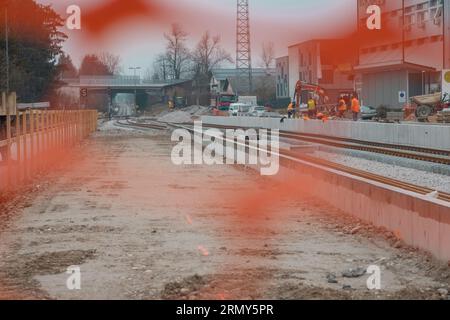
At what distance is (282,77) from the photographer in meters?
128

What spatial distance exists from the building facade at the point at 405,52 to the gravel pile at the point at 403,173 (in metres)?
38.7

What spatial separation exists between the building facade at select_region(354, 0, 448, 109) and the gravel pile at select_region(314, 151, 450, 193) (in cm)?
3874

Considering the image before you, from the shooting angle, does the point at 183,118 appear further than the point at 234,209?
Yes

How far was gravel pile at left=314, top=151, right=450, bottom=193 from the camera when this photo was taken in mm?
19094

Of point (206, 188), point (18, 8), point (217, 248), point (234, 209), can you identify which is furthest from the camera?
point (18, 8)

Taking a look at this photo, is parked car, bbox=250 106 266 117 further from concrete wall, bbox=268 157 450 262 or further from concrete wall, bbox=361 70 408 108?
concrete wall, bbox=268 157 450 262

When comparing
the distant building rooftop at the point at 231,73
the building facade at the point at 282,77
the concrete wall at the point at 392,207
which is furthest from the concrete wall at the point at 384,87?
the concrete wall at the point at 392,207

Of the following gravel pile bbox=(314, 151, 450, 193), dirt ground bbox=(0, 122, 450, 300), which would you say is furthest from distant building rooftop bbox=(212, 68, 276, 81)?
dirt ground bbox=(0, 122, 450, 300)

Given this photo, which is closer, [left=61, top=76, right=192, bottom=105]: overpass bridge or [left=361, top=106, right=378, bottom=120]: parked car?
[left=361, top=106, right=378, bottom=120]: parked car

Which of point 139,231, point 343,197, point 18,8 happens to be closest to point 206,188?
point 343,197

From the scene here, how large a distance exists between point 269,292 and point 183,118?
280 feet
